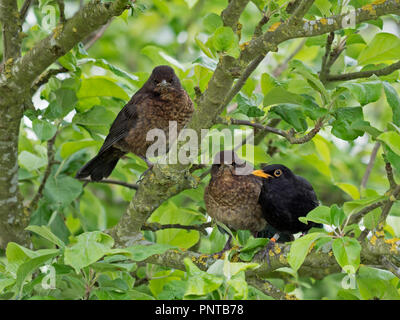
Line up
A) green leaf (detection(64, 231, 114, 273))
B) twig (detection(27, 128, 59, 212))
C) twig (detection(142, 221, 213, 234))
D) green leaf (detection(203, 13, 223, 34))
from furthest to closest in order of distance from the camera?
twig (detection(27, 128, 59, 212)), twig (detection(142, 221, 213, 234)), green leaf (detection(203, 13, 223, 34)), green leaf (detection(64, 231, 114, 273))

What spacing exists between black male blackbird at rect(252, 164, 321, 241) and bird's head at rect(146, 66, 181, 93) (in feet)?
2.94

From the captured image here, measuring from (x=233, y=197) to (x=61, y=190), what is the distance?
46.6 inches

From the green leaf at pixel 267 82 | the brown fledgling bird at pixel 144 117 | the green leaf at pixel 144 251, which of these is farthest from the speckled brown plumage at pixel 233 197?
the green leaf at pixel 144 251

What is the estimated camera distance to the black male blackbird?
3.60 meters

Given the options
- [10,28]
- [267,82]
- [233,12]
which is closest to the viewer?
[233,12]

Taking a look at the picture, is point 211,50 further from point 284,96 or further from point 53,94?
point 53,94

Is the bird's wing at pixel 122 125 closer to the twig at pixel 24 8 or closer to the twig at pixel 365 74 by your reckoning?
the twig at pixel 24 8

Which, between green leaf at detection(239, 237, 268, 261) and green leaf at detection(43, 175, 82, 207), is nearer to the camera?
green leaf at detection(239, 237, 268, 261)

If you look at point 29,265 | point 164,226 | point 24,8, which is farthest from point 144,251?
point 24,8

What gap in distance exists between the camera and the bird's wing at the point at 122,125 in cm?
417

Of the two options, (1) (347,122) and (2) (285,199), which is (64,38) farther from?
→ (2) (285,199)

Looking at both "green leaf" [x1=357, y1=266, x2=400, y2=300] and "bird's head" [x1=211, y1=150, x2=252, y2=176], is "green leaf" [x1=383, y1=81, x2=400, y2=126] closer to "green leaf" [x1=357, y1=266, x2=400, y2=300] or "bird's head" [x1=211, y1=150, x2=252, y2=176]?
"green leaf" [x1=357, y1=266, x2=400, y2=300]

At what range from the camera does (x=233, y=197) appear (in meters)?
3.93

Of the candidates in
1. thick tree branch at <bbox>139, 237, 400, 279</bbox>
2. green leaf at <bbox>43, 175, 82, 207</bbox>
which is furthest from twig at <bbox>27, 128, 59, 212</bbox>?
thick tree branch at <bbox>139, 237, 400, 279</bbox>
